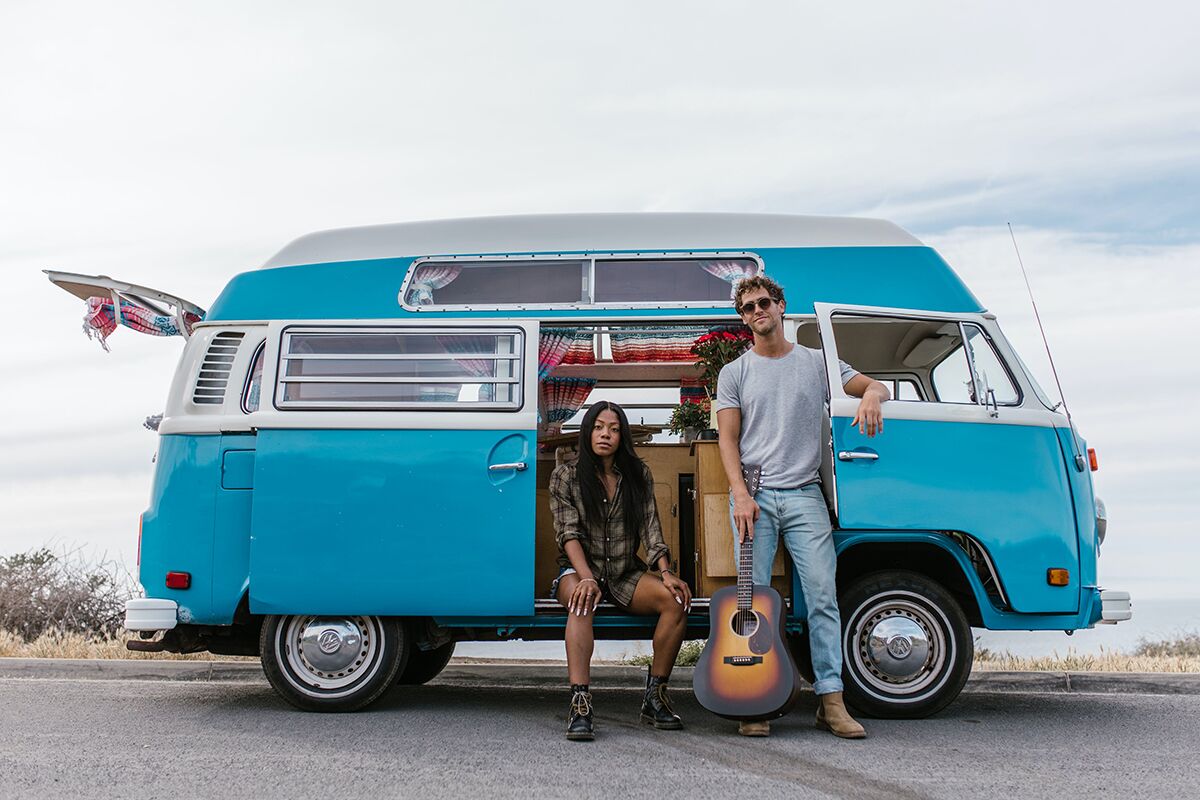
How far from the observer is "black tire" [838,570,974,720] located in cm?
625

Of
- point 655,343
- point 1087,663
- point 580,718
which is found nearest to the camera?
point 580,718

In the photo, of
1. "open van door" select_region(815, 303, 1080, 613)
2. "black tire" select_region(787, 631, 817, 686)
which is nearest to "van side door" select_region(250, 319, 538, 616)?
"black tire" select_region(787, 631, 817, 686)

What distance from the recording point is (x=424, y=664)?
8133 mm

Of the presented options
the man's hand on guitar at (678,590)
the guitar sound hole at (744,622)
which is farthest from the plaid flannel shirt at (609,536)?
the guitar sound hole at (744,622)

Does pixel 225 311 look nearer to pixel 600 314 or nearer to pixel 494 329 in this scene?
pixel 494 329

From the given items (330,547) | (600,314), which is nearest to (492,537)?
(330,547)

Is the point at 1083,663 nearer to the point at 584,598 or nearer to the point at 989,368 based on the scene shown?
the point at 989,368

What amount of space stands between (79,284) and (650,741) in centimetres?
481

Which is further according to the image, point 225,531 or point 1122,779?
point 225,531

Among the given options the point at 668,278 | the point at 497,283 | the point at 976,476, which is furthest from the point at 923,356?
the point at 497,283

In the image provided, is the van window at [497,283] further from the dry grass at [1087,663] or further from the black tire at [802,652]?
the dry grass at [1087,663]

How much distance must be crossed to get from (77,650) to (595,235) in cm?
579

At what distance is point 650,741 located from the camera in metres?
5.63

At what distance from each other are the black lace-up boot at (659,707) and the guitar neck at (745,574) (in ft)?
2.02
